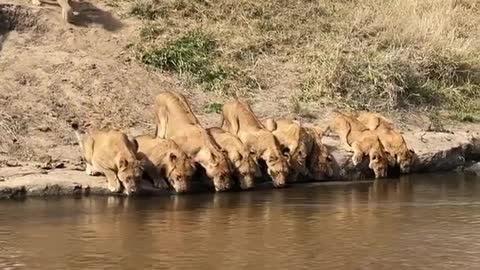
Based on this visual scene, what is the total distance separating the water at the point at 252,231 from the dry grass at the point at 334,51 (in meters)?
4.55

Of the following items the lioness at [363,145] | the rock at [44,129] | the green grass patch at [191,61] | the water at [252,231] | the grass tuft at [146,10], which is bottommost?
the water at [252,231]

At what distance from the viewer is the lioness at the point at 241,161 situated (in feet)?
39.5

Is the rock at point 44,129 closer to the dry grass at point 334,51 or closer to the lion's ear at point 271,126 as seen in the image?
the lion's ear at point 271,126

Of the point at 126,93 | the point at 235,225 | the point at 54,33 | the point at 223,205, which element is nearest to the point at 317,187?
the point at 223,205

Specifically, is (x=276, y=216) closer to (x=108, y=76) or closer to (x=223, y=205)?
(x=223, y=205)

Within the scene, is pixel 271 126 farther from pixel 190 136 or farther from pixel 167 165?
pixel 167 165

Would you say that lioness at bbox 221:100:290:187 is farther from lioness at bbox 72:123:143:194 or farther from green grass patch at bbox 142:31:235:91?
green grass patch at bbox 142:31:235:91

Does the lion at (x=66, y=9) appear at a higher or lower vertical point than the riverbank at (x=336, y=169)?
higher

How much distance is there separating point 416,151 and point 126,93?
14.0 ft

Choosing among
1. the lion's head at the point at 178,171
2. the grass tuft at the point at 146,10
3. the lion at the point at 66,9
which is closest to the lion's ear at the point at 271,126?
the lion's head at the point at 178,171

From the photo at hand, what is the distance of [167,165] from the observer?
38.1ft

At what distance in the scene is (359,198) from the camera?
11.8 m

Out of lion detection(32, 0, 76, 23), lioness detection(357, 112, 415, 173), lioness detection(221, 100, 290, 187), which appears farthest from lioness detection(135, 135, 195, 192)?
lion detection(32, 0, 76, 23)

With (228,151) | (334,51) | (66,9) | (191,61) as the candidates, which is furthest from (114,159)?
(334,51)
